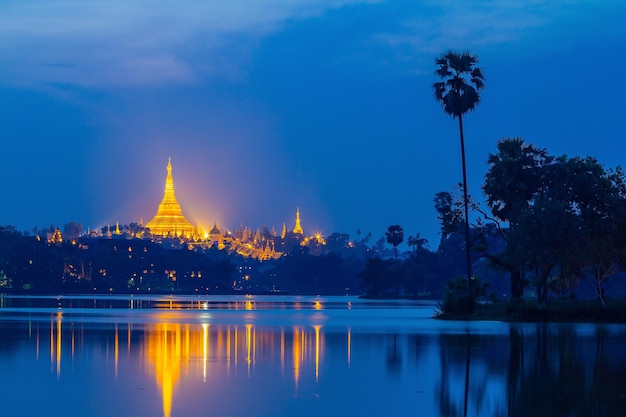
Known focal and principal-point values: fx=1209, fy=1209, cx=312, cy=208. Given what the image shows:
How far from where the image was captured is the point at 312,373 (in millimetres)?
27812

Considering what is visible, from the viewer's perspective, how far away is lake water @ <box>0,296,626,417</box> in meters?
21.3

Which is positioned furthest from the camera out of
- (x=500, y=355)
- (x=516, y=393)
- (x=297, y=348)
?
(x=297, y=348)

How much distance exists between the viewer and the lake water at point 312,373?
21.3 m

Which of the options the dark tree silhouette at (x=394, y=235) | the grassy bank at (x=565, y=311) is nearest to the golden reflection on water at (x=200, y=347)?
the grassy bank at (x=565, y=311)

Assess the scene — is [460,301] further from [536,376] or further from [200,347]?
[536,376]

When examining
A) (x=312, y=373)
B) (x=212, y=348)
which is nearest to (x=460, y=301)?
(x=212, y=348)

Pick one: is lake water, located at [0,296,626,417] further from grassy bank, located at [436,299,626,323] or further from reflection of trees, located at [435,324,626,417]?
grassy bank, located at [436,299,626,323]

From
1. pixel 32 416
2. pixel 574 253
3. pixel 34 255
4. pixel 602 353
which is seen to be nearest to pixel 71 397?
pixel 32 416

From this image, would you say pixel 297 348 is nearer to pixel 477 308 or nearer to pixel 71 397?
pixel 71 397

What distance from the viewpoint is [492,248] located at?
17800cm

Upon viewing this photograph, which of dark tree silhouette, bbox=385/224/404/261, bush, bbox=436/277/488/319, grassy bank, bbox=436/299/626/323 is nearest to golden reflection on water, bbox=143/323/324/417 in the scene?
grassy bank, bbox=436/299/626/323

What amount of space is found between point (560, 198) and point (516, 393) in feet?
118

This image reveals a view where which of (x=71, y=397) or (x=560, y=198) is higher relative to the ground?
(x=560, y=198)

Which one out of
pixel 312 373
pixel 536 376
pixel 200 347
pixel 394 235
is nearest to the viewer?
pixel 536 376
